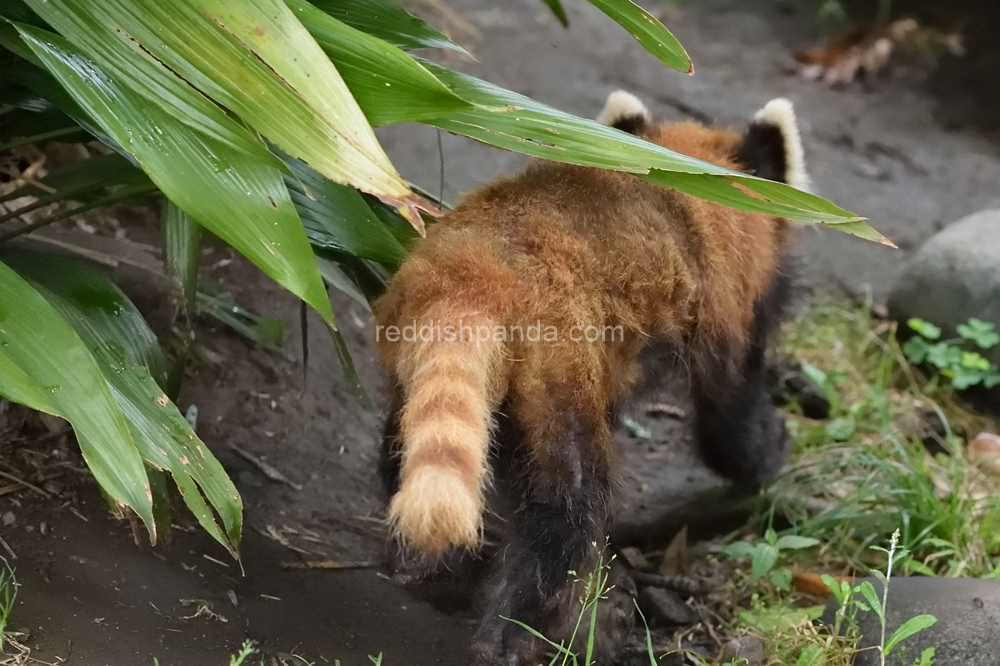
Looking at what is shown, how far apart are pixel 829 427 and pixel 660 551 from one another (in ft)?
3.25

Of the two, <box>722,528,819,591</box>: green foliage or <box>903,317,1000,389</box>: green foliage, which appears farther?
<box>903,317,1000,389</box>: green foliage

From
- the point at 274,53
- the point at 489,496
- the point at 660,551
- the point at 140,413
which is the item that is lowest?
the point at 660,551

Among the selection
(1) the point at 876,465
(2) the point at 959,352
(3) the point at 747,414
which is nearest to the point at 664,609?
(3) the point at 747,414

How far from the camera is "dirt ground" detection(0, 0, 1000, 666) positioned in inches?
75.7

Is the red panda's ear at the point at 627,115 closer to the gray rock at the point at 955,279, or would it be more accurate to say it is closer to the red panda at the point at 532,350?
the red panda at the point at 532,350

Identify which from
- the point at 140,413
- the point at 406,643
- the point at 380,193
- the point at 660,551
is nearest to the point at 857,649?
the point at 660,551

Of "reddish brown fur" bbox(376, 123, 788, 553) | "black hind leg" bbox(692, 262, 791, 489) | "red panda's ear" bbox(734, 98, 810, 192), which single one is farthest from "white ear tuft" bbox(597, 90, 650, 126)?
"black hind leg" bbox(692, 262, 791, 489)

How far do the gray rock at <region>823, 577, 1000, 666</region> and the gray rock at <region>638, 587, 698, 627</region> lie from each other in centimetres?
51

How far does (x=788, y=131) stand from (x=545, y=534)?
65.3 inches

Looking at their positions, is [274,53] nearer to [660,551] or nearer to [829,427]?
[660,551]

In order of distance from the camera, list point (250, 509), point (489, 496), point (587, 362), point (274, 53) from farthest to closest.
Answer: point (250, 509) → point (489, 496) → point (587, 362) → point (274, 53)

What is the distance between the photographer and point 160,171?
5.16ft

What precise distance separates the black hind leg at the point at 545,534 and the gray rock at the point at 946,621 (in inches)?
31.8

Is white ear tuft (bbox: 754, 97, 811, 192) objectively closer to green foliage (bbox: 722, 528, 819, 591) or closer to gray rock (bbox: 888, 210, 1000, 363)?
green foliage (bbox: 722, 528, 819, 591)
